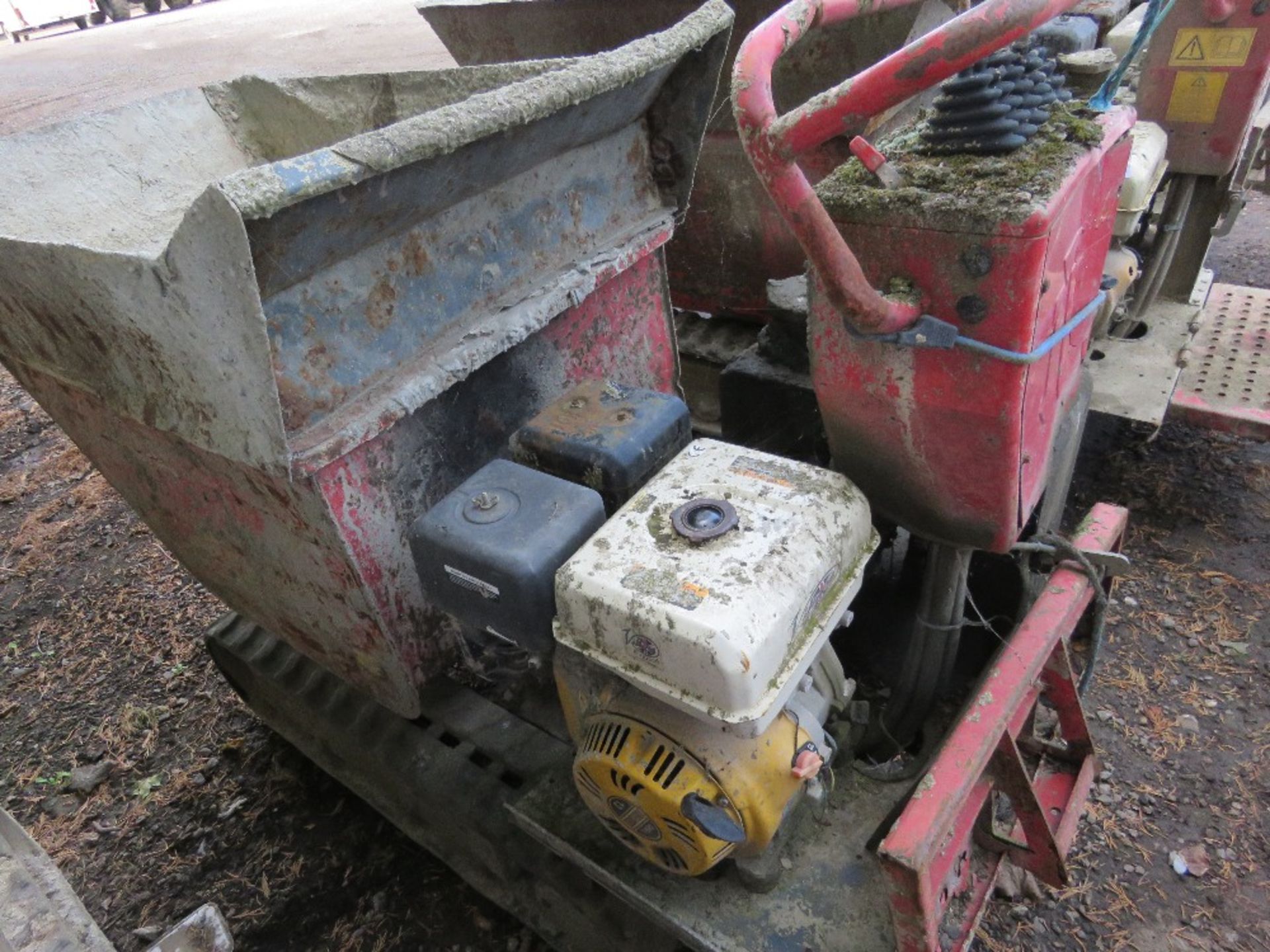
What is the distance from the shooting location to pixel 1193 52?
244 centimetres

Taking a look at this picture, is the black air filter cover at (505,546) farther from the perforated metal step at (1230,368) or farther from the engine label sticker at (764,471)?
the perforated metal step at (1230,368)

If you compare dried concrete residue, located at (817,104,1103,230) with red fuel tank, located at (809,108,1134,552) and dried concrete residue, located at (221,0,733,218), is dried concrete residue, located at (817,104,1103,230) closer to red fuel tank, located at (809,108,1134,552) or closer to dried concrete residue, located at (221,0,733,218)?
red fuel tank, located at (809,108,1134,552)

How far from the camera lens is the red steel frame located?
119 centimetres

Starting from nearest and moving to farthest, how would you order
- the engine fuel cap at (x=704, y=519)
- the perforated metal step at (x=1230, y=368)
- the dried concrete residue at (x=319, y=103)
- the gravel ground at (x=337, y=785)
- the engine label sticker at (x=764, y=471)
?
the engine fuel cap at (x=704, y=519), the engine label sticker at (x=764, y=471), the gravel ground at (x=337, y=785), the dried concrete residue at (x=319, y=103), the perforated metal step at (x=1230, y=368)

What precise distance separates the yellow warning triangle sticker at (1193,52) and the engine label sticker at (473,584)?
2.57m

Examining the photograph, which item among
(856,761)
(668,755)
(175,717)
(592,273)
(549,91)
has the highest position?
(549,91)

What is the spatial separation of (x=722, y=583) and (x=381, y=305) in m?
0.77

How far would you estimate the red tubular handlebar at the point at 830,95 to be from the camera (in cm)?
105

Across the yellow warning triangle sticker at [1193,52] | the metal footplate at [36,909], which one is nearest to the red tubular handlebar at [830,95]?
the metal footplate at [36,909]

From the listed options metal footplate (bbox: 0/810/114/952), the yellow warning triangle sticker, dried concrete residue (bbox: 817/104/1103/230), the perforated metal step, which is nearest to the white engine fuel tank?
dried concrete residue (bbox: 817/104/1103/230)

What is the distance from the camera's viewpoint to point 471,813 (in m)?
1.82

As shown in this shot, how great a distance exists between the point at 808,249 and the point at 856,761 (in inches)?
41.0

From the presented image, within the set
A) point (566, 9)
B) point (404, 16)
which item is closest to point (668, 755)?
point (566, 9)

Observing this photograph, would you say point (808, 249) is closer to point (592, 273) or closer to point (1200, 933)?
point (592, 273)
